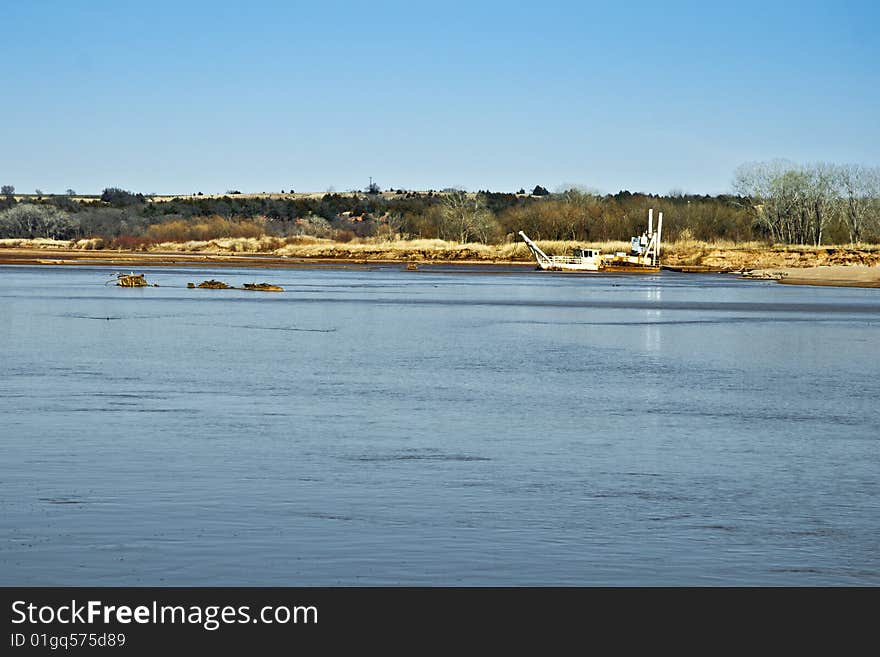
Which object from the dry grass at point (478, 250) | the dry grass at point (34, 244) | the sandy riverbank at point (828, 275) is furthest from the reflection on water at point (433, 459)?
the dry grass at point (34, 244)

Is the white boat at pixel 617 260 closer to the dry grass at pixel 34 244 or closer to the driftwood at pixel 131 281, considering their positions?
the driftwood at pixel 131 281

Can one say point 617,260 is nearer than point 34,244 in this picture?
Yes

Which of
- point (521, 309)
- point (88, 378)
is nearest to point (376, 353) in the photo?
point (88, 378)

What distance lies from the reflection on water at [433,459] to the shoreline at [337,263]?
5362 cm

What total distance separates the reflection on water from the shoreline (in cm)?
5362

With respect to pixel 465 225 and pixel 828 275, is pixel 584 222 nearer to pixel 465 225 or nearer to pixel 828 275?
pixel 465 225

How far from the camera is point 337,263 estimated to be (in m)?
113

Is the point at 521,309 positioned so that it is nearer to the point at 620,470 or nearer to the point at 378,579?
the point at 620,470

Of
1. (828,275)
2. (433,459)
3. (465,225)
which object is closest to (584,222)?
(465,225)

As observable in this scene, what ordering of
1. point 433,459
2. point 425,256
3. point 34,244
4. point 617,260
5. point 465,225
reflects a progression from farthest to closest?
point 34,244 → point 465,225 → point 425,256 → point 617,260 → point 433,459

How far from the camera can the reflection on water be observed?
9.80 metres

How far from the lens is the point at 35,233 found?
163500 mm

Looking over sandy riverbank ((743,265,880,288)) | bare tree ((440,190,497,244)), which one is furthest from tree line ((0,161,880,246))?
sandy riverbank ((743,265,880,288))

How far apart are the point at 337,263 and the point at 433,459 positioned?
9916cm
